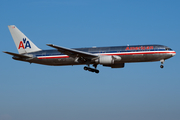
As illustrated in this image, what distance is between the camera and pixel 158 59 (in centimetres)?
6284

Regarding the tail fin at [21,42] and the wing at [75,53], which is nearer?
the wing at [75,53]

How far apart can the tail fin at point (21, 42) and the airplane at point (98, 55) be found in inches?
66.2

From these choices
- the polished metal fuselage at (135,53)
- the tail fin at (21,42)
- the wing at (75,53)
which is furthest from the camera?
the tail fin at (21,42)

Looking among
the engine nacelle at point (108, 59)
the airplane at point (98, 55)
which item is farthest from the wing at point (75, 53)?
the engine nacelle at point (108, 59)

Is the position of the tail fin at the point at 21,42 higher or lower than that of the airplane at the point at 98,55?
higher

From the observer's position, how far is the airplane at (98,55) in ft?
205

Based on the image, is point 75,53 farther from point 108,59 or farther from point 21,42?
point 21,42

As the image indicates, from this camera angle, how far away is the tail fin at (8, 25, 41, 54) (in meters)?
70.5

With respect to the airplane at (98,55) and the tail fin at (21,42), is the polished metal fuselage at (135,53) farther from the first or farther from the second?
the tail fin at (21,42)

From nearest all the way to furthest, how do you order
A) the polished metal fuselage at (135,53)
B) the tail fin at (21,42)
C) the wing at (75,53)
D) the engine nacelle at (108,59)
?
the wing at (75,53)
the engine nacelle at (108,59)
the polished metal fuselage at (135,53)
the tail fin at (21,42)

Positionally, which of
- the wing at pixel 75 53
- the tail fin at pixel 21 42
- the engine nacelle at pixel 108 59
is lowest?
the engine nacelle at pixel 108 59

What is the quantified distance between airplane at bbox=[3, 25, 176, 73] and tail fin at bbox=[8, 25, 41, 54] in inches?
66.2

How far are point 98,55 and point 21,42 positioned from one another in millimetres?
19117

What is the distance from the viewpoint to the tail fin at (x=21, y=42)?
70.5 metres
